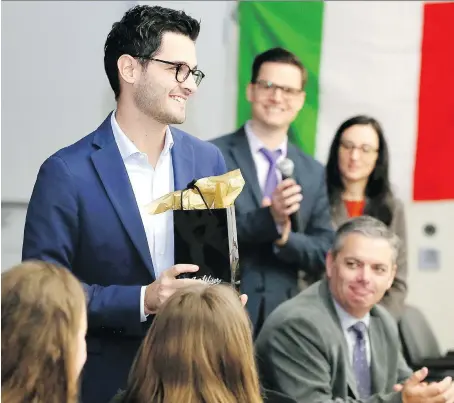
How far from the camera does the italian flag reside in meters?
3.40

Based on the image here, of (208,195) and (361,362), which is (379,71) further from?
(208,195)

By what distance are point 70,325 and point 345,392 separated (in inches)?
45.7

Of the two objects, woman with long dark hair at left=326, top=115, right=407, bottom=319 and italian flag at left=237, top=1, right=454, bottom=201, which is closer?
woman with long dark hair at left=326, top=115, right=407, bottom=319

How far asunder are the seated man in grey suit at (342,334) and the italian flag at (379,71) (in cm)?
74

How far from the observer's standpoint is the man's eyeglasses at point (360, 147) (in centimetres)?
327

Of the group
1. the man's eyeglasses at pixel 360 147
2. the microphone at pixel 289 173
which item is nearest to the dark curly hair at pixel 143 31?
the microphone at pixel 289 173

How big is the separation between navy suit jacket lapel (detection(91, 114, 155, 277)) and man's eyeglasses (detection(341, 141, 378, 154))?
139 cm

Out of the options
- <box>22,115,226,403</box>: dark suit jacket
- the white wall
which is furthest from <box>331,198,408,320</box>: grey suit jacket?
<box>22,115,226,403</box>: dark suit jacket

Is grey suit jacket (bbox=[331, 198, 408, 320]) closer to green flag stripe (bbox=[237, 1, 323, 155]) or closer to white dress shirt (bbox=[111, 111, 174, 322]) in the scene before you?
green flag stripe (bbox=[237, 1, 323, 155])

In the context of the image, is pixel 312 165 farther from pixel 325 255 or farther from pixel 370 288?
pixel 370 288

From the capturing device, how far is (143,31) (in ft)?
6.58

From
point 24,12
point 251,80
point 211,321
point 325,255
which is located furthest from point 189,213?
point 24,12

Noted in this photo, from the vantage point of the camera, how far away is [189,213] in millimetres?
1981

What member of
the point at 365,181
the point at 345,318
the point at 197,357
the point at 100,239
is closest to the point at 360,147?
the point at 365,181
